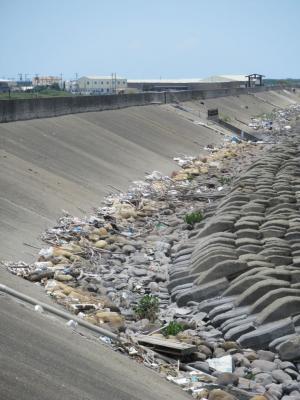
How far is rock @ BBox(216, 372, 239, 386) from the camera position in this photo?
8555 millimetres

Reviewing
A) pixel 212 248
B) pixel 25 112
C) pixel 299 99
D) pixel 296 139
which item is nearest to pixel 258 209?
pixel 212 248

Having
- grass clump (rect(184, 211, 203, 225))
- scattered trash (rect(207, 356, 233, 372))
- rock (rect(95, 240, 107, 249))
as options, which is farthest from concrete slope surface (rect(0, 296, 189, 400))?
grass clump (rect(184, 211, 203, 225))

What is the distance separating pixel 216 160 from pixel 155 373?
78.1 ft

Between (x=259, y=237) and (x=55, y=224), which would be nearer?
(x=259, y=237)

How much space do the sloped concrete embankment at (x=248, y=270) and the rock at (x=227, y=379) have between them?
121cm

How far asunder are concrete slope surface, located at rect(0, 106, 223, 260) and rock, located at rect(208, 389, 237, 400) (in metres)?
4.83

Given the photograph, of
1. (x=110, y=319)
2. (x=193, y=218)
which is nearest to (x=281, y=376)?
(x=110, y=319)

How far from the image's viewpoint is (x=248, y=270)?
→ 40.3ft

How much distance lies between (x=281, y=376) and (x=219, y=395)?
1.20m

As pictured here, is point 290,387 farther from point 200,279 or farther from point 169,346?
point 200,279

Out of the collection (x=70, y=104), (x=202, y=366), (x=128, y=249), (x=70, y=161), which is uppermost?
(x=70, y=104)

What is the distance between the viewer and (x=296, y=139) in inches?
1695

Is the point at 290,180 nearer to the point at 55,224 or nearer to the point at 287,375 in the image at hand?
the point at 55,224

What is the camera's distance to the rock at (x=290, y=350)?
9461 mm
